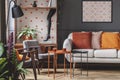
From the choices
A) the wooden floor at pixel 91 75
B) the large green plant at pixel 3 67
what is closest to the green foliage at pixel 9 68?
the large green plant at pixel 3 67

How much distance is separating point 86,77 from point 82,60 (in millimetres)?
777

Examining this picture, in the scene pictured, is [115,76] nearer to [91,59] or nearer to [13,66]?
[91,59]

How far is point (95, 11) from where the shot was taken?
25.9 feet

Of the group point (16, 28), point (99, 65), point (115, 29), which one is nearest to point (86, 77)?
point (99, 65)

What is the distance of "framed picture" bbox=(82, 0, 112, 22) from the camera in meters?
7.87

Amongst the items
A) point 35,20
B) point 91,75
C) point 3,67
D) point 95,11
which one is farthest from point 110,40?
point 3,67

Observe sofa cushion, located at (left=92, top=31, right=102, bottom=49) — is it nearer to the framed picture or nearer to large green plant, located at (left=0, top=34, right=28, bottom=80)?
the framed picture

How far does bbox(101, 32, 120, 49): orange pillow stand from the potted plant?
1860mm

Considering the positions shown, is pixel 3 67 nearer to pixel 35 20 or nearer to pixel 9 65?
pixel 9 65

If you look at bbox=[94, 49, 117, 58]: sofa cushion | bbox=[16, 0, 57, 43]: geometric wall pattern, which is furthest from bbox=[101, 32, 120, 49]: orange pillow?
bbox=[16, 0, 57, 43]: geometric wall pattern

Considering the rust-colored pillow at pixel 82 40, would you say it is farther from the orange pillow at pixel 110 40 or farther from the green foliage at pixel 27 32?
the green foliage at pixel 27 32

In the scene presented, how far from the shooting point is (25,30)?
7789mm

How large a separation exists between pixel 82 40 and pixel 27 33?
1485 millimetres

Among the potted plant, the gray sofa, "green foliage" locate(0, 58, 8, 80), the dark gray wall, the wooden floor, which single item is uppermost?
the dark gray wall
